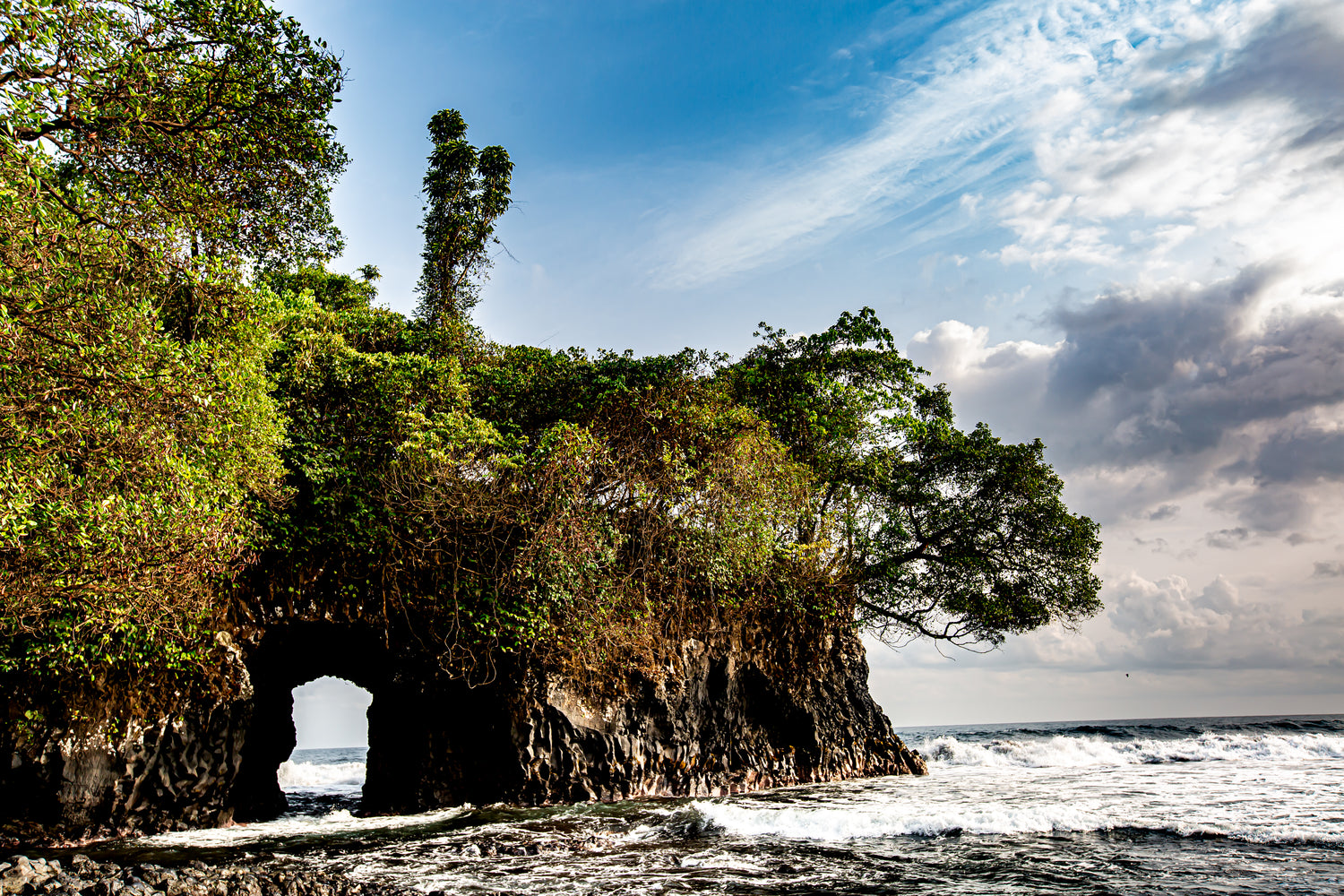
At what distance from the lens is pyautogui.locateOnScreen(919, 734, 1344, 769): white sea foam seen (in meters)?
24.5

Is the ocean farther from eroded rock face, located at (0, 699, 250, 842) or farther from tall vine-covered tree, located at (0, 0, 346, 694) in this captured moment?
tall vine-covered tree, located at (0, 0, 346, 694)

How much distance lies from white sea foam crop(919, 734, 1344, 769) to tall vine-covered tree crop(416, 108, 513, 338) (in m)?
25.6

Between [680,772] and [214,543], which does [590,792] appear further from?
[214,543]

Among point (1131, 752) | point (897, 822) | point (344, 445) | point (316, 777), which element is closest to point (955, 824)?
point (897, 822)

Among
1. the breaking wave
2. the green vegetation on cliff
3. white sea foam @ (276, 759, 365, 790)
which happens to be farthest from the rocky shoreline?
white sea foam @ (276, 759, 365, 790)

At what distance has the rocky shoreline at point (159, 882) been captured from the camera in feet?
23.9

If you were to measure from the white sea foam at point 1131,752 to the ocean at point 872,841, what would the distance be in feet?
26.3

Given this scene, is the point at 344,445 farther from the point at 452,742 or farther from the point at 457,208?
the point at 457,208

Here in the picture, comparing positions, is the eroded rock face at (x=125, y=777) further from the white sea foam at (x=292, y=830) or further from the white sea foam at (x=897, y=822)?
the white sea foam at (x=897, y=822)

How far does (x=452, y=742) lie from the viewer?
1609cm

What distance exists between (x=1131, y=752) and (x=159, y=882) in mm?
33792

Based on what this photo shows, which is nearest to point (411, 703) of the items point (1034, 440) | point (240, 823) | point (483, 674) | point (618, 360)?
point (483, 674)

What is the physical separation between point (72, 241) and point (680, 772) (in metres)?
15.2

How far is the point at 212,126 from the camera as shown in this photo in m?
9.63
